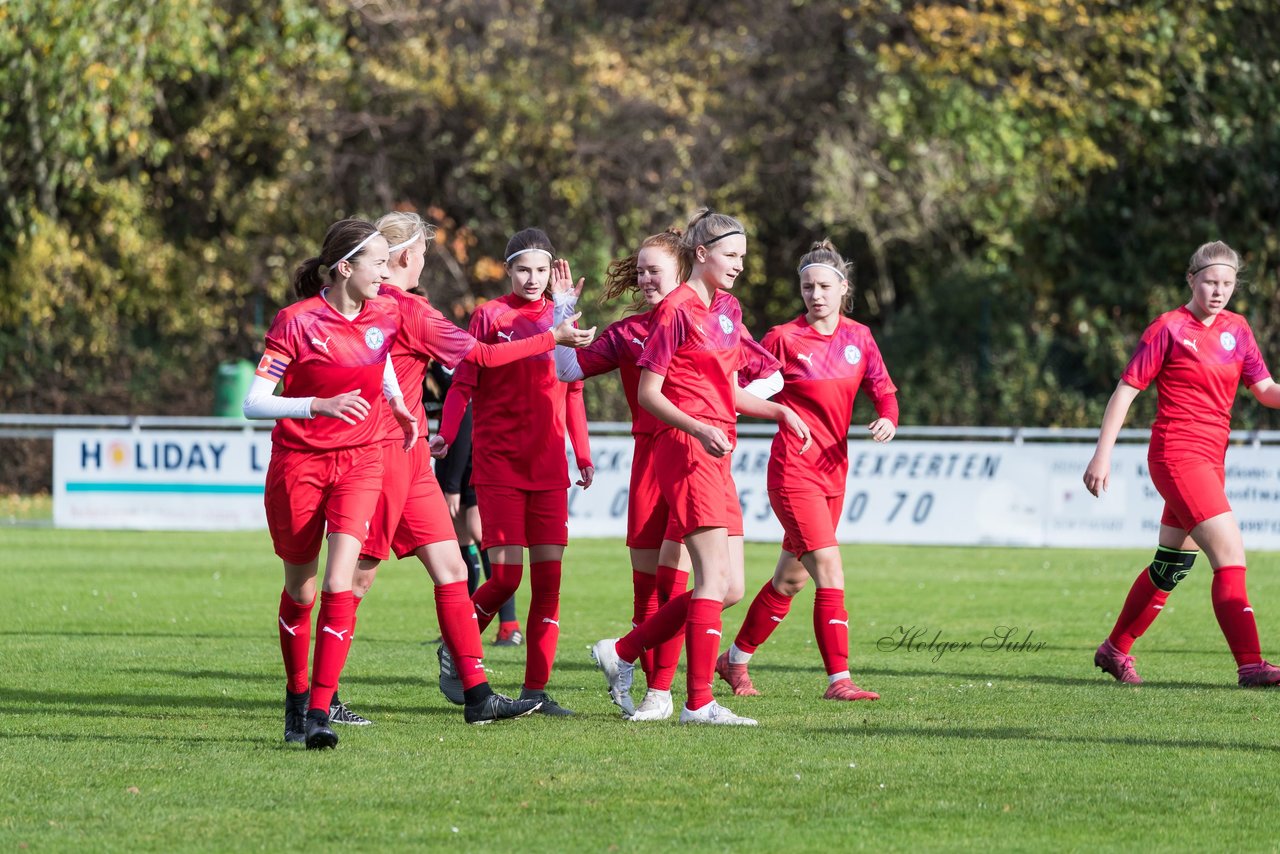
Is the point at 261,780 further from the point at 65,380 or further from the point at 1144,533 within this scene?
the point at 65,380

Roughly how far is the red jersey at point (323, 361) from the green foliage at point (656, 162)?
613 inches

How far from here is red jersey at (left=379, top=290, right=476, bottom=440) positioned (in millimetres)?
6859

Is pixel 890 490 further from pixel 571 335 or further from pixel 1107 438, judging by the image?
pixel 571 335

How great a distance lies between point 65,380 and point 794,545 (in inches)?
746

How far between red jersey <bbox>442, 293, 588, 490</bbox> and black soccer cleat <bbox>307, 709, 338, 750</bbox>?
1448mm

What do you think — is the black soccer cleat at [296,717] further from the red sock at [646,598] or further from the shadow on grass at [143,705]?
the red sock at [646,598]

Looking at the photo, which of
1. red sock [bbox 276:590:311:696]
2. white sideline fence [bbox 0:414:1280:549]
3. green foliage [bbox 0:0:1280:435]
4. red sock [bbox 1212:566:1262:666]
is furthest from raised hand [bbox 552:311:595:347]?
green foliage [bbox 0:0:1280:435]

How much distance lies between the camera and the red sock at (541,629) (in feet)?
24.2

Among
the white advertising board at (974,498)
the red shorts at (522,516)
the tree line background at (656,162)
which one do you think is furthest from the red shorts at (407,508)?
the tree line background at (656,162)

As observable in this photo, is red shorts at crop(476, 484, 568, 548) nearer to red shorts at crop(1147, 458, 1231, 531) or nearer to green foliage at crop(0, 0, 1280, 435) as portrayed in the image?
red shorts at crop(1147, 458, 1231, 531)

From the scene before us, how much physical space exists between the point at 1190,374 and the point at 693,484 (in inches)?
112

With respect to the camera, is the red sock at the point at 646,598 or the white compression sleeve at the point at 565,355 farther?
the red sock at the point at 646,598

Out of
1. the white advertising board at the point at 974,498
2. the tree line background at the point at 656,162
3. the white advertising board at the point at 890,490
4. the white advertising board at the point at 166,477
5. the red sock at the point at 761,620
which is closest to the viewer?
the red sock at the point at 761,620
